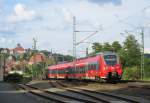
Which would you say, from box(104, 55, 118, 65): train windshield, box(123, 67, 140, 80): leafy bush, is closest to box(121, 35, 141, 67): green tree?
box(123, 67, 140, 80): leafy bush

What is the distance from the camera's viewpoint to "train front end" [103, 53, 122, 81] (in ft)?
162

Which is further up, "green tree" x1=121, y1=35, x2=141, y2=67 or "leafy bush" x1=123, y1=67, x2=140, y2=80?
"green tree" x1=121, y1=35, x2=141, y2=67

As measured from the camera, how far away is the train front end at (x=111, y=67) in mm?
49469

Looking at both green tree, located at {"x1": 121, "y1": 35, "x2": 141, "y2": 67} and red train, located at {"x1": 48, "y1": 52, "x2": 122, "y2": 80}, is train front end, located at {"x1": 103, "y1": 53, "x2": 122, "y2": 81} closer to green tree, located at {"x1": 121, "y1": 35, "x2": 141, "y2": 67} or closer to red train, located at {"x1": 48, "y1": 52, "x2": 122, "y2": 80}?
red train, located at {"x1": 48, "y1": 52, "x2": 122, "y2": 80}

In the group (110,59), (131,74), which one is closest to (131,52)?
(131,74)

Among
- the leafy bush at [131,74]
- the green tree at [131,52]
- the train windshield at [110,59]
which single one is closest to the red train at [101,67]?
the train windshield at [110,59]

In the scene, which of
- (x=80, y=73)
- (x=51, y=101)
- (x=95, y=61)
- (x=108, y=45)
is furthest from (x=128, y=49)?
(x=51, y=101)

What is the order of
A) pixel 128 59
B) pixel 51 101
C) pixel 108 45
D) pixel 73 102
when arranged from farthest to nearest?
pixel 108 45 → pixel 128 59 → pixel 51 101 → pixel 73 102

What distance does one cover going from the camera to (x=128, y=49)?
106562 millimetres

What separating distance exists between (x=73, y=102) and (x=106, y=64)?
26.0 m

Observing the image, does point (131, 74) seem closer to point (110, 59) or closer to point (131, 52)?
point (131, 52)

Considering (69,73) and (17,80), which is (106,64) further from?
(17,80)

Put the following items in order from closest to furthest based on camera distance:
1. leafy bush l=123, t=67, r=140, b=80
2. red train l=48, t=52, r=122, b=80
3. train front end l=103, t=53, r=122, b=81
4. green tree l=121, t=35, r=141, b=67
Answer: train front end l=103, t=53, r=122, b=81, red train l=48, t=52, r=122, b=80, leafy bush l=123, t=67, r=140, b=80, green tree l=121, t=35, r=141, b=67

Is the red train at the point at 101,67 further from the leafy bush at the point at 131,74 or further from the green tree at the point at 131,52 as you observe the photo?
the green tree at the point at 131,52
